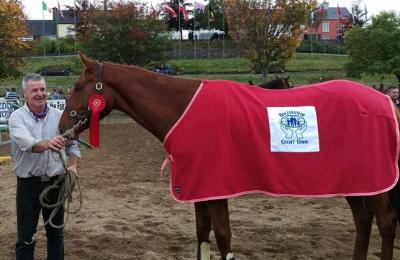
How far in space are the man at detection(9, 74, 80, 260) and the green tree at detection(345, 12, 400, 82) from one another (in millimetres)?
22388

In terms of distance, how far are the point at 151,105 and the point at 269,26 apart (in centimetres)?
2148

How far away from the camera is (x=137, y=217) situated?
6.78 metres

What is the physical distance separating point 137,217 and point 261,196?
2.11m

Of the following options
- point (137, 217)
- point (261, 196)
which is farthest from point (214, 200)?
point (261, 196)

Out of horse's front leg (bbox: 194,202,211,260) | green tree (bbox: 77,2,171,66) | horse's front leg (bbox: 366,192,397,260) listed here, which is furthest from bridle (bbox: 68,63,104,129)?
green tree (bbox: 77,2,171,66)

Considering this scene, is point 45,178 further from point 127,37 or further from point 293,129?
point 127,37

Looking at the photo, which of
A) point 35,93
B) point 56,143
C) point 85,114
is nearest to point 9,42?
point 35,93

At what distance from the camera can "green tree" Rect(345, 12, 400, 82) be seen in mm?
24484

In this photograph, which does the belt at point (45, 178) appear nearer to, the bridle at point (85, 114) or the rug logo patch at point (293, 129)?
the bridle at point (85, 114)

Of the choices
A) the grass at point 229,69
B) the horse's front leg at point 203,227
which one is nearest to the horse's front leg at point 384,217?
the horse's front leg at point 203,227

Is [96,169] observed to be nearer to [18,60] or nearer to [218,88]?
[218,88]

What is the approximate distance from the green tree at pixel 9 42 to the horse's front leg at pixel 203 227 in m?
21.4

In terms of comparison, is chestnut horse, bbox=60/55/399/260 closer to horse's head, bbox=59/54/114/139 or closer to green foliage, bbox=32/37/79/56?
horse's head, bbox=59/54/114/139

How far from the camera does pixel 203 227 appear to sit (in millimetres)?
4520
